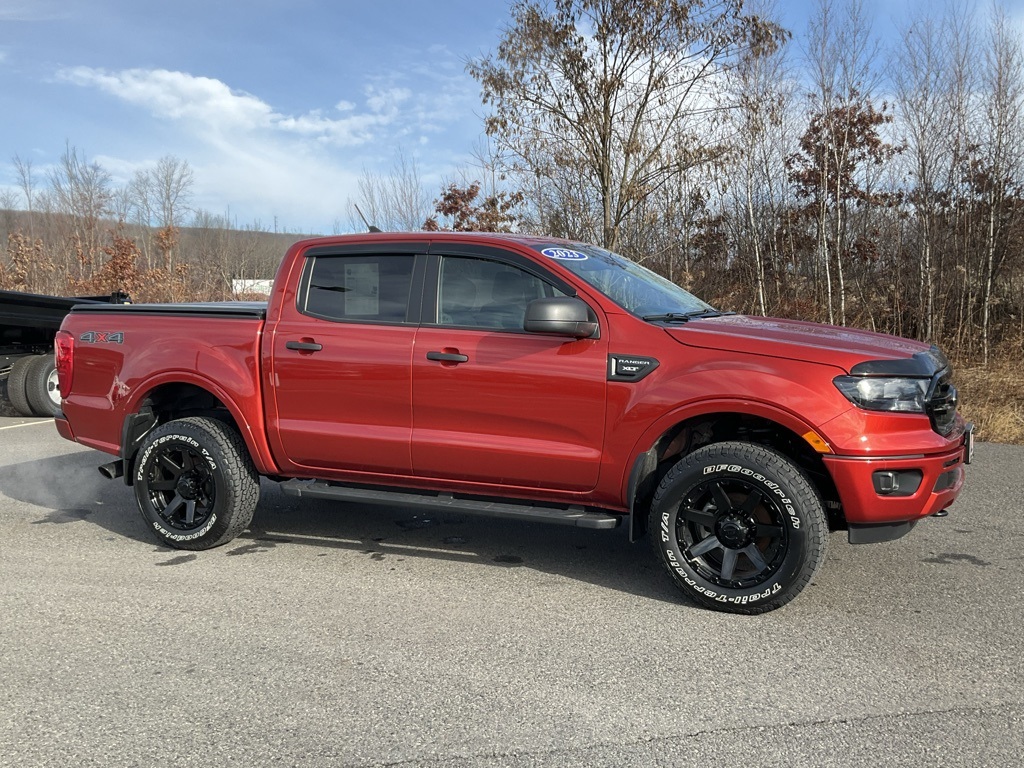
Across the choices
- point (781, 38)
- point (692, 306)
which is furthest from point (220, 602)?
point (781, 38)

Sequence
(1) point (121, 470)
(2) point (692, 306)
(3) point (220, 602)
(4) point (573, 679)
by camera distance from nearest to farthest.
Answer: (4) point (573, 679), (3) point (220, 602), (2) point (692, 306), (1) point (121, 470)

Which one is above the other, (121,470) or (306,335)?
(306,335)

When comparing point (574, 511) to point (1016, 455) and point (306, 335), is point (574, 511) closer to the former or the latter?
point (306, 335)

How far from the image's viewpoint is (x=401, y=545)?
5.11 m

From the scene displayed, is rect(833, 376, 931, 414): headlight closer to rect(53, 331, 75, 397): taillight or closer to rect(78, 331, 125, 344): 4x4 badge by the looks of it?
rect(78, 331, 125, 344): 4x4 badge

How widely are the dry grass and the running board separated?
6.25m

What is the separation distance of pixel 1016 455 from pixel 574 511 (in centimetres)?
557

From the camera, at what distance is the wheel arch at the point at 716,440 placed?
3887mm

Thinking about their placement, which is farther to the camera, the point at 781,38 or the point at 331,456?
the point at 781,38

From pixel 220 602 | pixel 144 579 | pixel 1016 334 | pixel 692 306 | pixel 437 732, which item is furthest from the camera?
pixel 1016 334

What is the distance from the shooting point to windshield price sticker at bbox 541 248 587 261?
4.49m

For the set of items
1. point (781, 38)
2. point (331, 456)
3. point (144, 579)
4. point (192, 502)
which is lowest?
point (144, 579)

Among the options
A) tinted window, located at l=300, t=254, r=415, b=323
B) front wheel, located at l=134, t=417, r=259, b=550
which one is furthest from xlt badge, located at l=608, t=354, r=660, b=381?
front wheel, located at l=134, t=417, r=259, b=550

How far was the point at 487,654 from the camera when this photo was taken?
3479 millimetres
